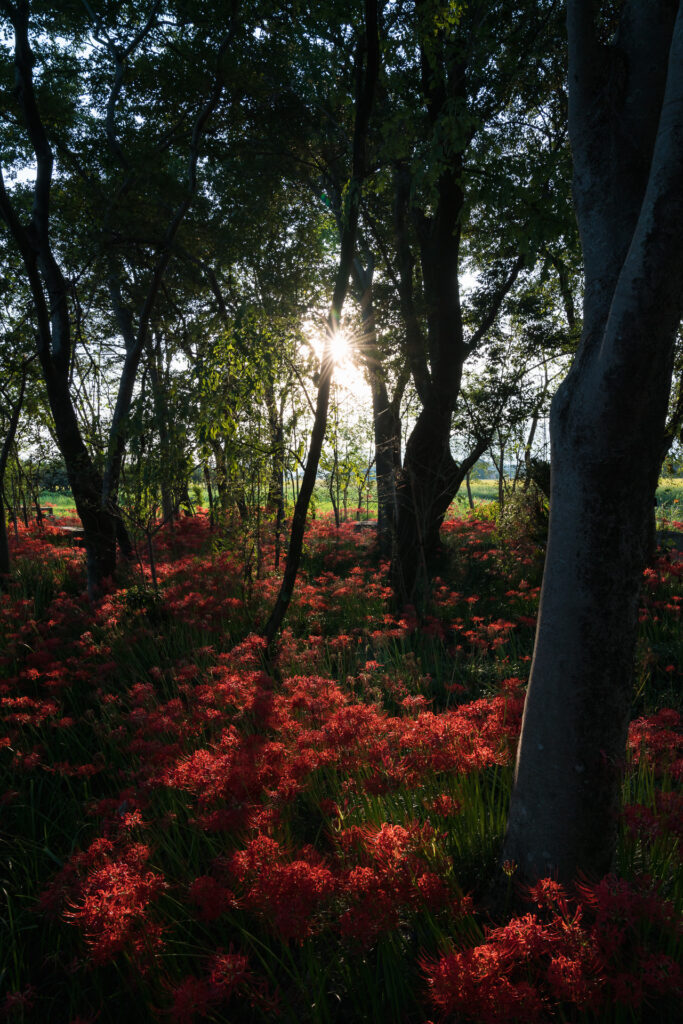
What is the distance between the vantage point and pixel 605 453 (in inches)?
75.0

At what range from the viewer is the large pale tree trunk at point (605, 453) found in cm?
182

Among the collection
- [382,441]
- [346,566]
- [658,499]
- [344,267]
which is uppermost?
[344,267]

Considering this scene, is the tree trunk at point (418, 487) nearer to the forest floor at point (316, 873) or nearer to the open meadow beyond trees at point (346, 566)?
the open meadow beyond trees at point (346, 566)

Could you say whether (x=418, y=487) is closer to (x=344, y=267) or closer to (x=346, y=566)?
(x=346, y=566)

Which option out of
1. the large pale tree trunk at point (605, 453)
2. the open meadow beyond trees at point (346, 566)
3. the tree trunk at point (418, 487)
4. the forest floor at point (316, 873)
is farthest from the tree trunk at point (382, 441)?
the large pale tree trunk at point (605, 453)

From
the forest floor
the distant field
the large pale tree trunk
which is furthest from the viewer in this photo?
the distant field

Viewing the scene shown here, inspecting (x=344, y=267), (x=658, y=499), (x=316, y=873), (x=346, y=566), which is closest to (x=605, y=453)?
(x=316, y=873)

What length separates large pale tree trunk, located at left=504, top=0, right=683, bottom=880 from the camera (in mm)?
1819

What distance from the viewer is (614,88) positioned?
6.98 ft

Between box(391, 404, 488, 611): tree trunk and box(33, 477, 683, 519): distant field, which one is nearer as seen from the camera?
box(391, 404, 488, 611): tree trunk

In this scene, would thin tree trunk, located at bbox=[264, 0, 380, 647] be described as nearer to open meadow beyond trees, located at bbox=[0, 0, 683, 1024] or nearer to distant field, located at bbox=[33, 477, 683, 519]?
open meadow beyond trees, located at bbox=[0, 0, 683, 1024]

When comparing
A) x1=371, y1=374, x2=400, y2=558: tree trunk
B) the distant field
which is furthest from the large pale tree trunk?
x1=371, y1=374, x2=400, y2=558: tree trunk

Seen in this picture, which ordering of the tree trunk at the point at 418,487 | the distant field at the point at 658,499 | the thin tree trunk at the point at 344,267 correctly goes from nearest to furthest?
1. the thin tree trunk at the point at 344,267
2. the tree trunk at the point at 418,487
3. the distant field at the point at 658,499

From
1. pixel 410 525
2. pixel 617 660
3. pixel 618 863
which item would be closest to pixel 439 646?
pixel 410 525
